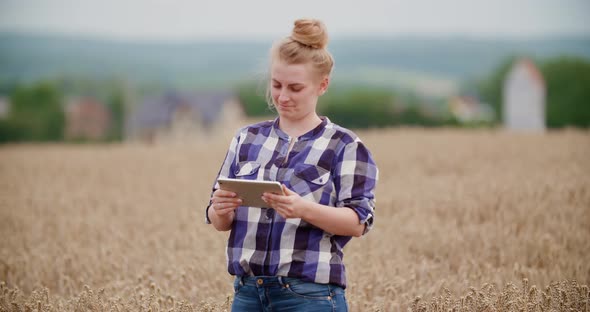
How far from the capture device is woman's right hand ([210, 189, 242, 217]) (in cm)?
353

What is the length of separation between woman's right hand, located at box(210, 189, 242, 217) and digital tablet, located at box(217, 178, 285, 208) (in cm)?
2

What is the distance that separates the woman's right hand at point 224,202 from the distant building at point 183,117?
4309 centimetres

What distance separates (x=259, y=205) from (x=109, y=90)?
6676 cm

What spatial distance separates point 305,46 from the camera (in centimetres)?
365

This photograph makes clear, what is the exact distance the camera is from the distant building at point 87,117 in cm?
5609

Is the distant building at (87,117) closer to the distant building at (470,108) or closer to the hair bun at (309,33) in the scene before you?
the distant building at (470,108)

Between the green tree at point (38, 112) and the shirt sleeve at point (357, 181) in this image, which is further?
the green tree at point (38, 112)

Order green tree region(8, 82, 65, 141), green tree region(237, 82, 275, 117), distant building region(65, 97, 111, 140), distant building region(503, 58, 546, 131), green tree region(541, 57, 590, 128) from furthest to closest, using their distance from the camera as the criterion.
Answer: distant building region(65, 97, 111, 140)
green tree region(237, 82, 275, 117)
green tree region(541, 57, 590, 128)
green tree region(8, 82, 65, 141)
distant building region(503, 58, 546, 131)

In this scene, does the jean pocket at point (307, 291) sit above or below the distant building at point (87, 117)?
above

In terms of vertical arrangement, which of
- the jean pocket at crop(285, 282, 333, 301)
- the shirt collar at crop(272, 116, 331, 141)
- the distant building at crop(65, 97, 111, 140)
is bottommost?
the distant building at crop(65, 97, 111, 140)

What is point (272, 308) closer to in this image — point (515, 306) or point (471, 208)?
point (515, 306)

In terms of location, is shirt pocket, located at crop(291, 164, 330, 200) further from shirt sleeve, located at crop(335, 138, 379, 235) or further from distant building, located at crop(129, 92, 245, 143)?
distant building, located at crop(129, 92, 245, 143)

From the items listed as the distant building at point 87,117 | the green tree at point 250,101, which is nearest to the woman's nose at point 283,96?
the green tree at point 250,101

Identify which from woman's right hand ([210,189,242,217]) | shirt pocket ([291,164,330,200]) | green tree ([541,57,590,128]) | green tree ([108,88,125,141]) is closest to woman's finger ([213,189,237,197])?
woman's right hand ([210,189,242,217])
